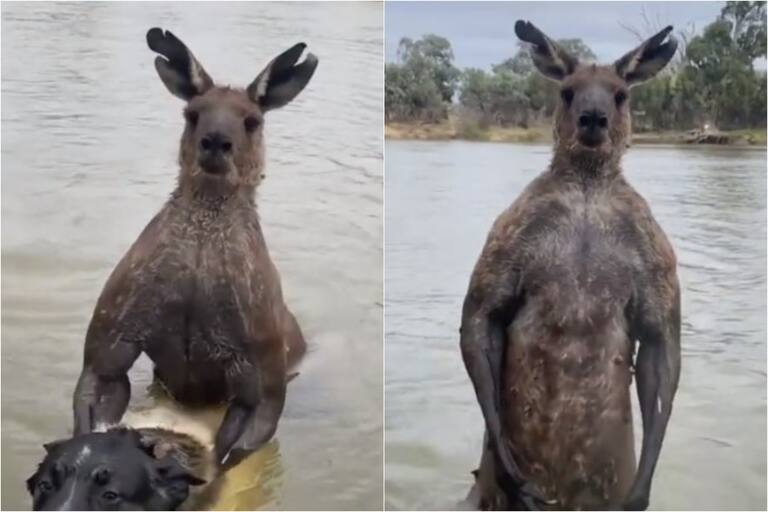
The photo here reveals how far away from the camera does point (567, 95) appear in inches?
132

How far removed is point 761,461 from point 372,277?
1.05m

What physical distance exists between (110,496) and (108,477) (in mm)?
42

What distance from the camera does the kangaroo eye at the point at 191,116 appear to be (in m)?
3.36

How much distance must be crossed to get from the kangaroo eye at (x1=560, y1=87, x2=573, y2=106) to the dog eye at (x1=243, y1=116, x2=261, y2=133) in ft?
2.43

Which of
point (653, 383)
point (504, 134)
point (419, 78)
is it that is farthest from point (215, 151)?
point (653, 383)

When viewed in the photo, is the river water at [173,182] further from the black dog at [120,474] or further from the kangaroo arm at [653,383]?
the kangaroo arm at [653,383]

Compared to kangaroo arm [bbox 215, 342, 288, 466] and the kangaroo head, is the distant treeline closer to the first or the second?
the kangaroo head

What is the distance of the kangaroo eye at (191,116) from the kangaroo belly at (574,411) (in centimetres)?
92

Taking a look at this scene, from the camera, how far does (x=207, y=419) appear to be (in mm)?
3342

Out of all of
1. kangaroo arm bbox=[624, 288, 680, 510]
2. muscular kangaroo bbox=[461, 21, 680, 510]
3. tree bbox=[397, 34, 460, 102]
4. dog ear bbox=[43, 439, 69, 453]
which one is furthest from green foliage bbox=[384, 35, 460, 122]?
dog ear bbox=[43, 439, 69, 453]

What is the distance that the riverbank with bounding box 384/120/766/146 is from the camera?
3434 mm

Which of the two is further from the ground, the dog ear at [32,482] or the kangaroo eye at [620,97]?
the kangaroo eye at [620,97]

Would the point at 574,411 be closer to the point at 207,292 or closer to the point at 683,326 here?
the point at 683,326

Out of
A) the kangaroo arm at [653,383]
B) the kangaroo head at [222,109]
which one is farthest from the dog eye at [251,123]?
the kangaroo arm at [653,383]
